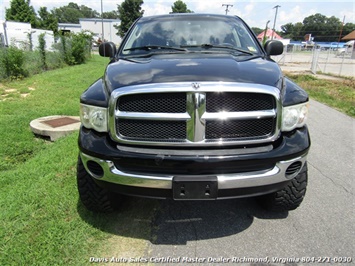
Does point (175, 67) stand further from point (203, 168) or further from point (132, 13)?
point (132, 13)

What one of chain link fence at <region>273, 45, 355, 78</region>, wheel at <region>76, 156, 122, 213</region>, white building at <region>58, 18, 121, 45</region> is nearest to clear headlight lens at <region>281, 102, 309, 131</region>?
wheel at <region>76, 156, 122, 213</region>

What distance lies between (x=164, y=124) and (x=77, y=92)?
281 inches

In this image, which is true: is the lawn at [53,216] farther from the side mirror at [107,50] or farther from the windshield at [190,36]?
the windshield at [190,36]

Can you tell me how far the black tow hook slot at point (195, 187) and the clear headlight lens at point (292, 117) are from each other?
710mm

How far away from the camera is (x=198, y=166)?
1.98 meters

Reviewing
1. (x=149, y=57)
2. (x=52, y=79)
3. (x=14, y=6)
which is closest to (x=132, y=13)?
(x=14, y=6)

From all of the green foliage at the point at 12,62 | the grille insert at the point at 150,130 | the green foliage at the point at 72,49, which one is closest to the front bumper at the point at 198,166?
the grille insert at the point at 150,130

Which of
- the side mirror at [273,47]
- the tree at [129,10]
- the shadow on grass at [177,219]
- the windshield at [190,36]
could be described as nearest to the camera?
the shadow on grass at [177,219]

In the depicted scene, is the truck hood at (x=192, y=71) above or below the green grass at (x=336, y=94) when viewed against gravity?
above

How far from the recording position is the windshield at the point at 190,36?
3.11 m

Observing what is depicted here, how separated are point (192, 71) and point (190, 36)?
1.36m

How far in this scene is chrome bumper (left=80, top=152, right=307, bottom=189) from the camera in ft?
6.58

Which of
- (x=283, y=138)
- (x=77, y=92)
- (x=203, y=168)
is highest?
(x=283, y=138)

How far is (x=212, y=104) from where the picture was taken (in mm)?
2012
